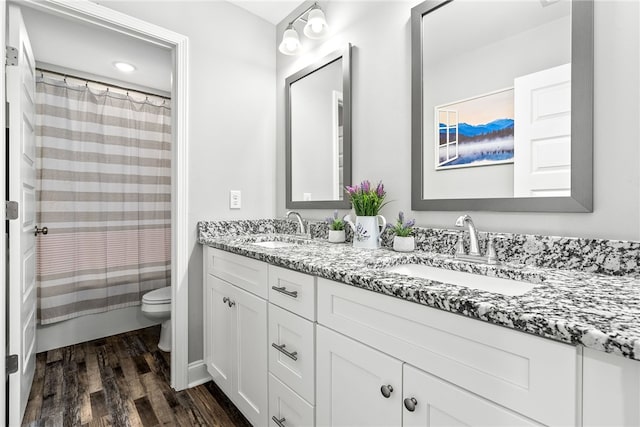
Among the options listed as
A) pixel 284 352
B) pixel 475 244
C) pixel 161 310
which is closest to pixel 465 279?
pixel 475 244

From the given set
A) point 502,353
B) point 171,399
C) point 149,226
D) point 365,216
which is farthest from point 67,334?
point 502,353

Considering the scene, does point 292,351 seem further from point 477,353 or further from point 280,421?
point 477,353

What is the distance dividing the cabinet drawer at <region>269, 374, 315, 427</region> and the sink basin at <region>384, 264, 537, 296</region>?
57cm

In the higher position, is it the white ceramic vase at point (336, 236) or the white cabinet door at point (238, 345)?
the white ceramic vase at point (336, 236)

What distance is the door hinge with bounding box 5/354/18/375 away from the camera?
147 cm

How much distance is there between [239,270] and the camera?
5.13 feet

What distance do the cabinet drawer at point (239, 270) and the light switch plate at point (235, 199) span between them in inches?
12.9

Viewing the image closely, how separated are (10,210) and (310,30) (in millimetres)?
1689

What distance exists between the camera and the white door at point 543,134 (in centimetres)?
106

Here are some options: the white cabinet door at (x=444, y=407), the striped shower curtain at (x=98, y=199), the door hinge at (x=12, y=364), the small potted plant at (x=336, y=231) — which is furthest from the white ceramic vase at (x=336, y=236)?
the striped shower curtain at (x=98, y=199)

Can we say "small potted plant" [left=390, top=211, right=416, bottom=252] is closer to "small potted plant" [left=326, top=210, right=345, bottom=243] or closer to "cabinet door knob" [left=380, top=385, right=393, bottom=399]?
"small potted plant" [left=326, top=210, right=345, bottom=243]

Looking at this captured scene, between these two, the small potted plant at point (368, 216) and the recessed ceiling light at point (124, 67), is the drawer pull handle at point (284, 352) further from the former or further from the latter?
the recessed ceiling light at point (124, 67)

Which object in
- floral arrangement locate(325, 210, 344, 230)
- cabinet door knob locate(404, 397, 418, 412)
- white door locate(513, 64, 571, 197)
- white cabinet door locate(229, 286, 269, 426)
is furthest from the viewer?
floral arrangement locate(325, 210, 344, 230)

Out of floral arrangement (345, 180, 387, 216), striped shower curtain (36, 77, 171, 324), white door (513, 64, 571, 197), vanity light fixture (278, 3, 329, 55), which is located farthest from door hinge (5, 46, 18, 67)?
white door (513, 64, 571, 197)
